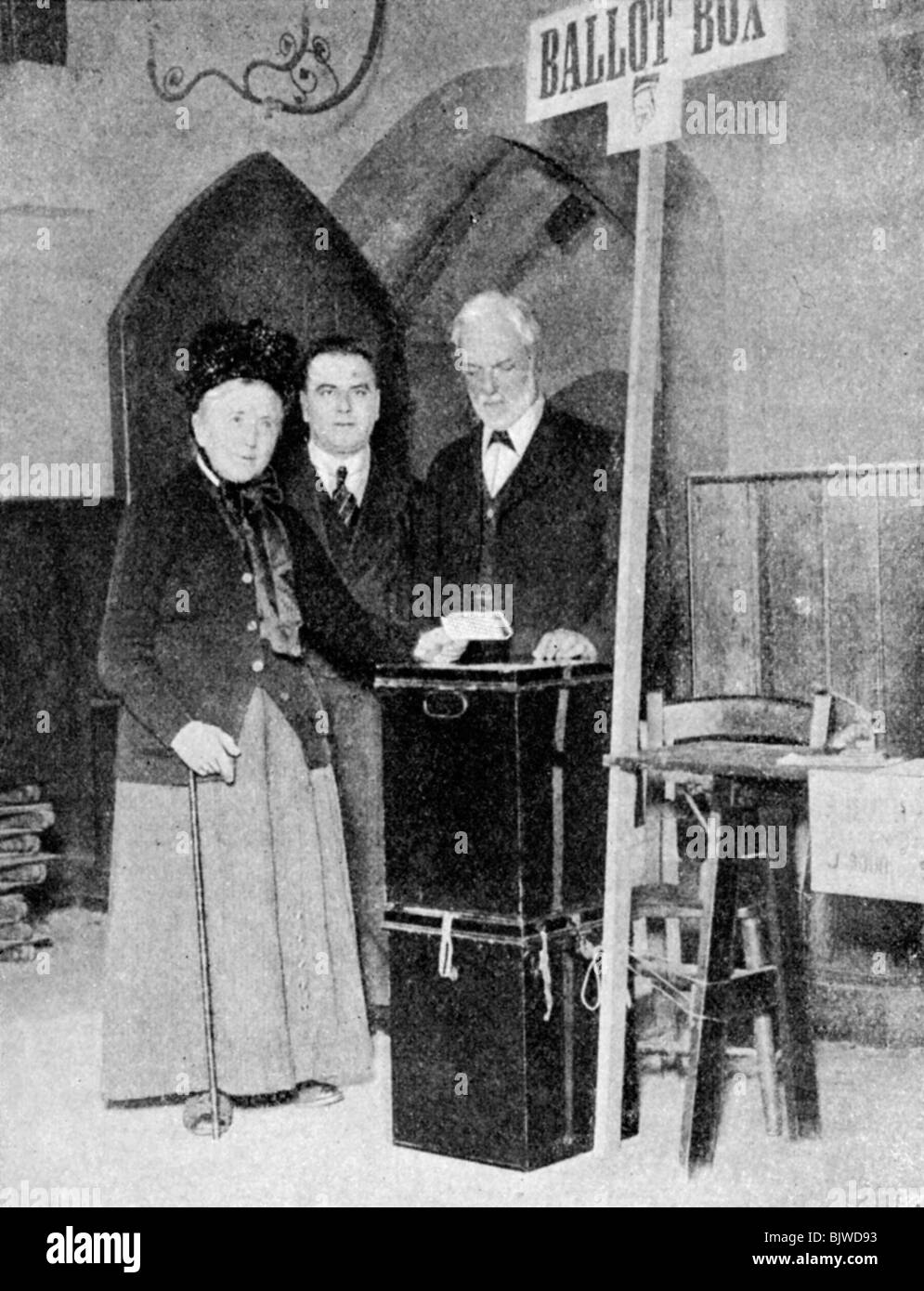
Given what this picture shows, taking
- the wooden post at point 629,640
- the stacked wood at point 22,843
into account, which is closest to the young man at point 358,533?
the wooden post at point 629,640

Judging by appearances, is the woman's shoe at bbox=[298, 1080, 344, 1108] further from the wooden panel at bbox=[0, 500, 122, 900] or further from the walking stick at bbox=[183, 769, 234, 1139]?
the wooden panel at bbox=[0, 500, 122, 900]

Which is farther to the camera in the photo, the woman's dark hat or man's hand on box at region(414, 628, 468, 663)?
the woman's dark hat

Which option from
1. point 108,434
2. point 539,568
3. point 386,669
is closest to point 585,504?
point 539,568

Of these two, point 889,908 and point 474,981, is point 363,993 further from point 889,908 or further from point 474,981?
point 889,908

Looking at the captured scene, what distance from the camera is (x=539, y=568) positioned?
208 inches

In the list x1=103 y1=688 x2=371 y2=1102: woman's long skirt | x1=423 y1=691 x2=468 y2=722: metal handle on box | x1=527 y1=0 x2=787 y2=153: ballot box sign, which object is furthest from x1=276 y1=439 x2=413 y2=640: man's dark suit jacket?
x1=527 y1=0 x2=787 y2=153: ballot box sign

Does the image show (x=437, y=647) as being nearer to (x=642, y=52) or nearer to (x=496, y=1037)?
(x=496, y=1037)

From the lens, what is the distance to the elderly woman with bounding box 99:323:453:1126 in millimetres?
5152

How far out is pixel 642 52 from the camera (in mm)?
4574

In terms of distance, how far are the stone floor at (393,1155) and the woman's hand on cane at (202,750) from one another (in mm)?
910

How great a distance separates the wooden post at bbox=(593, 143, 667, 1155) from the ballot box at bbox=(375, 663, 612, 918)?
17 cm

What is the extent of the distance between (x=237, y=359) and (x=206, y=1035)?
1.80 metres

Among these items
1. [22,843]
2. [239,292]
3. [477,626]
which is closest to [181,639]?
[477,626]
